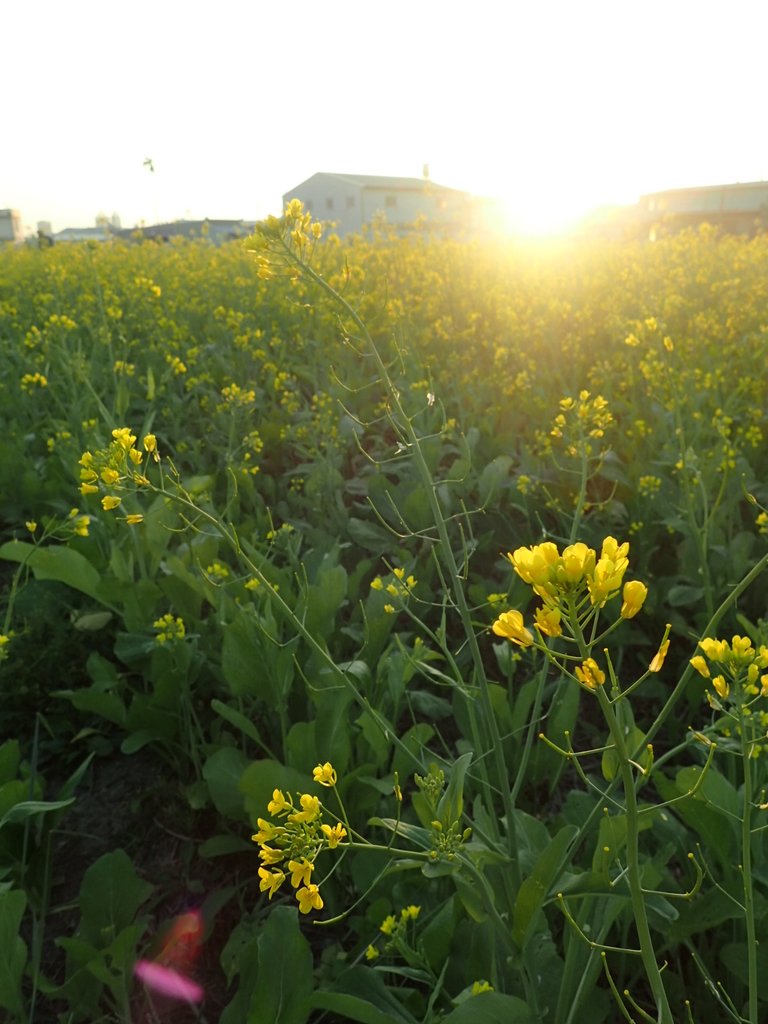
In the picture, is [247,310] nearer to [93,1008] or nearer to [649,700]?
[649,700]

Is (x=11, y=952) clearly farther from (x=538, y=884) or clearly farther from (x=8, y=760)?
(x=538, y=884)

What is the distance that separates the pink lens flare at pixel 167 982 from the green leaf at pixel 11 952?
0.67 feet

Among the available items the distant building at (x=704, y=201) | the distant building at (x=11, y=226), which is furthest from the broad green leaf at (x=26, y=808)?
the distant building at (x=11, y=226)

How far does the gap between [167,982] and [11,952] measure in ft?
0.94

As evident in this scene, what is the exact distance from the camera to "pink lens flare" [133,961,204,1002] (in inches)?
57.4

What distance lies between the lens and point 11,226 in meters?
42.2

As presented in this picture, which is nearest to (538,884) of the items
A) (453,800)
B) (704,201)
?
(453,800)

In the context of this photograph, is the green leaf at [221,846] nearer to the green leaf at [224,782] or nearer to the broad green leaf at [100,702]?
the green leaf at [224,782]

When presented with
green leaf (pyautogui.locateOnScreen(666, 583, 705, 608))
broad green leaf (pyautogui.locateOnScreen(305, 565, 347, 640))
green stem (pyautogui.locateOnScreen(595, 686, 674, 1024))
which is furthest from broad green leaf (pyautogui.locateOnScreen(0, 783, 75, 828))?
green leaf (pyautogui.locateOnScreen(666, 583, 705, 608))

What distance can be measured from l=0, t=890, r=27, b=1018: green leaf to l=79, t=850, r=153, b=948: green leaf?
0.42 ft

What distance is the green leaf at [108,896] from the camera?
147 cm

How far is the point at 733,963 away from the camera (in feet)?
4.07

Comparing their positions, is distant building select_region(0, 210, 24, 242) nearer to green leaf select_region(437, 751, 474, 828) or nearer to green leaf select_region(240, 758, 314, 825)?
green leaf select_region(240, 758, 314, 825)

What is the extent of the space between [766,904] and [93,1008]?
1.14 meters
